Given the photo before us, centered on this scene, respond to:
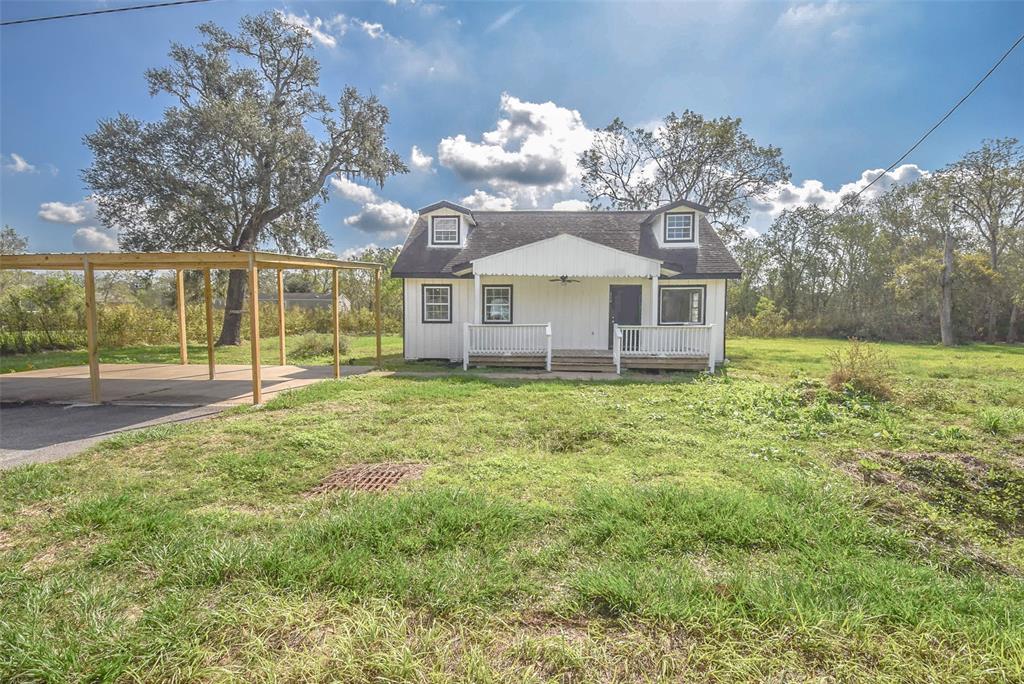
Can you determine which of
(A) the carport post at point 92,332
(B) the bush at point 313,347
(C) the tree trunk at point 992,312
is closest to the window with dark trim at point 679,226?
(B) the bush at point 313,347

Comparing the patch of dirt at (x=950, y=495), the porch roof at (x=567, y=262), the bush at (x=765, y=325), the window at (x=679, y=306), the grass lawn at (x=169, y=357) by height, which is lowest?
the patch of dirt at (x=950, y=495)

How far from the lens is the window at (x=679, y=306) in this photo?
12.8 m

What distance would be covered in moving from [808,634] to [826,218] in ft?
108

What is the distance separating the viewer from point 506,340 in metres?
11.5

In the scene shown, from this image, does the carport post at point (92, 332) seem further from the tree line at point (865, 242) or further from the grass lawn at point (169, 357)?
the tree line at point (865, 242)

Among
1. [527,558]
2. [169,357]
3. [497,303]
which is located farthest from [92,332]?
[497,303]

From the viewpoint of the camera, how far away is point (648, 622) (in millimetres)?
2166

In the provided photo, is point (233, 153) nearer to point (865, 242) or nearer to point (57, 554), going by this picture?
point (57, 554)

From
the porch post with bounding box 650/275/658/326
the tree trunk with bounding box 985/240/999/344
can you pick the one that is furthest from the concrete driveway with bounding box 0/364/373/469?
the tree trunk with bounding box 985/240/999/344

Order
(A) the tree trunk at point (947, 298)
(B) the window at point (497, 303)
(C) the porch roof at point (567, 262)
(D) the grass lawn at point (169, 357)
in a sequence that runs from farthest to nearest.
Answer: (A) the tree trunk at point (947, 298) → (B) the window at point (497, 303) → (D) the grass lawn at point (169, 357) → (C) the porch roof at point (567, 262)

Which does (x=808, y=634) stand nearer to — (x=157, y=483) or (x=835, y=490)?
(x=835, y=490)

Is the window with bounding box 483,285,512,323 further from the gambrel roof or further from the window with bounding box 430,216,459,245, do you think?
the window with bounding box 430,216,459,245

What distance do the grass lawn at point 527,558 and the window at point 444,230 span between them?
31.7 ft

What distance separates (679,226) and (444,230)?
24.7ft
